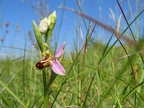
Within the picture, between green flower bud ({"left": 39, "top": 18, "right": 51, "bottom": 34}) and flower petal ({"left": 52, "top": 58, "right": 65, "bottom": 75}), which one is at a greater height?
green flower bud ({"left": 39, "top": 18, "right": 51, "bottom": 34})

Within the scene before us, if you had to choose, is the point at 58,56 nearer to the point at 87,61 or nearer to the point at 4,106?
the point at 4,106

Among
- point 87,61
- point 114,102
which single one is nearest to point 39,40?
point 114,102

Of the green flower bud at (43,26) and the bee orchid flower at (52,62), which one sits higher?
the green flower bud at (43,26)

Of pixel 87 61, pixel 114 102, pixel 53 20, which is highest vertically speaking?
pixel 53 20

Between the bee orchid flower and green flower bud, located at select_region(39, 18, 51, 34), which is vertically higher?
green flower bud, located at select_region(39, 18, 51, 34)

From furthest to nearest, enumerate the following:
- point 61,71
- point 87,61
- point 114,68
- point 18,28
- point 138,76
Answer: point 18,28 < point 87,61 < point 114,68 < point 138,76 < point 61,71

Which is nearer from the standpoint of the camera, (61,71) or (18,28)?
(61,71)

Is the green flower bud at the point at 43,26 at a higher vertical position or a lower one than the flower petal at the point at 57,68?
higher

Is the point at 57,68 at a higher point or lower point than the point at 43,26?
lower

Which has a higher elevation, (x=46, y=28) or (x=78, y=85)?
(x=46, y=28)

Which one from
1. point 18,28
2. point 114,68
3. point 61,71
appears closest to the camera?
point 61,71
